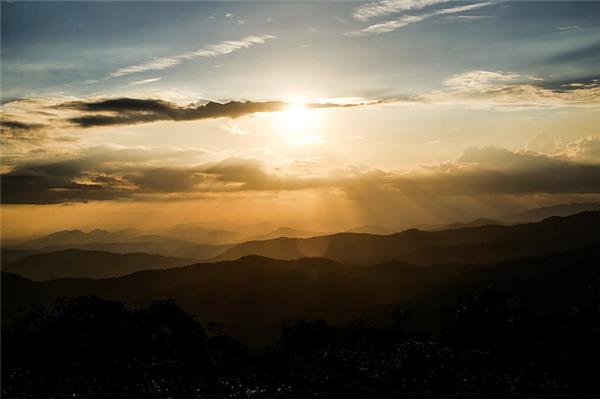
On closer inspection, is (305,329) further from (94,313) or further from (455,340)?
(94,313)

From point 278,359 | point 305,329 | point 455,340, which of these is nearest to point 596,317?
point 455,340

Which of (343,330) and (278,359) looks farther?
(343,330)

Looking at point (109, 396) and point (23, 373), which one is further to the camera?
point (23, 373)

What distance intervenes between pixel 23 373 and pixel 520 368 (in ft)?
171

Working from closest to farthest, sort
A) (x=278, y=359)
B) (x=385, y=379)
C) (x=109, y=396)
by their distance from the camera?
(x=109, y=396) < (x=385, y=379) < (x=278, y=359)

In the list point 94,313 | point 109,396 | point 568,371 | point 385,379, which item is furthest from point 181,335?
point 568,371

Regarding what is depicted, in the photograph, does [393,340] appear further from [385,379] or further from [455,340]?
[385,379]

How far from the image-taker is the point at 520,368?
54.5 metres

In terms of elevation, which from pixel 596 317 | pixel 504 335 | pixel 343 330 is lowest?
pixel 343 330

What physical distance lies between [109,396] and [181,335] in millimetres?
31106

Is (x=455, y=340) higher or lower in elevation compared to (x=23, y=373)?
lower

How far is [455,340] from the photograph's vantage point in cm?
7881

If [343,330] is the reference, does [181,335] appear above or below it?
above

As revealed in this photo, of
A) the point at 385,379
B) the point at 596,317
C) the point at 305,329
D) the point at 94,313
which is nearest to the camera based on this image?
the point at 385,379
